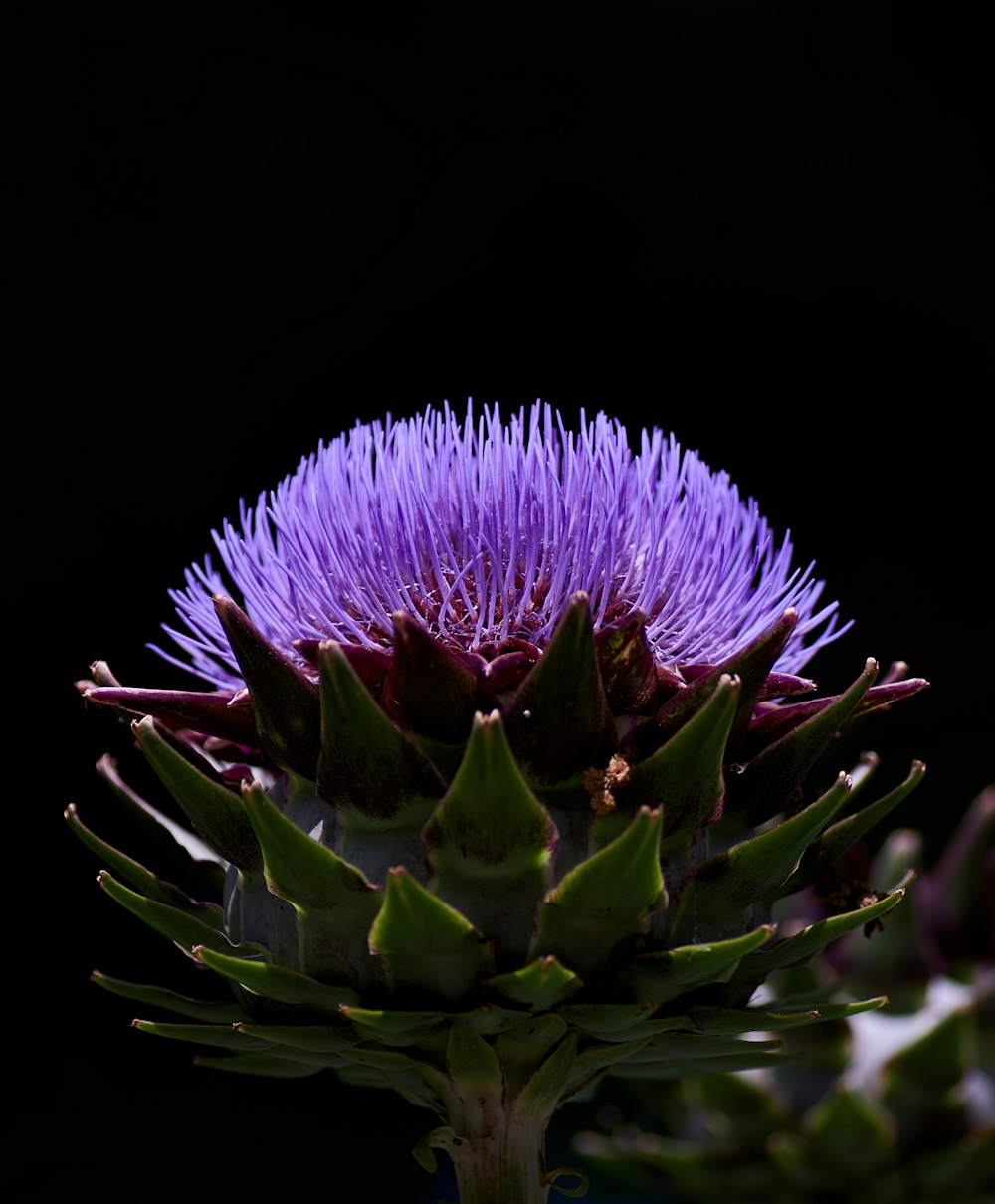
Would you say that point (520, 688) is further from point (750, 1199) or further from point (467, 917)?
point (750, 1199)

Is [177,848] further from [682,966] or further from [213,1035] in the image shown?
[682,966]

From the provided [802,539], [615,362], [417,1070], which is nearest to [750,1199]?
[417,1070]

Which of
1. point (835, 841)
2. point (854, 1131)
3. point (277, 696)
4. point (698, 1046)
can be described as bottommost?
point (854, 1131)

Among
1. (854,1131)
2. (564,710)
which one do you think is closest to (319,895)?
(564,710)

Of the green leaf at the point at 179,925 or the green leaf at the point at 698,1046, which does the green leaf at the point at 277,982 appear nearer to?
the green leaf at the point at 179,925

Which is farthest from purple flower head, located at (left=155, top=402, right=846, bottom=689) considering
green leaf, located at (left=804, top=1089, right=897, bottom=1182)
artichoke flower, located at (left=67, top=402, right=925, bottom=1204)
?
green leaf, located at (left=804, top=1089, right=897, bottom=1182)

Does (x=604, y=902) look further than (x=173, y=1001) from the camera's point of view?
No
